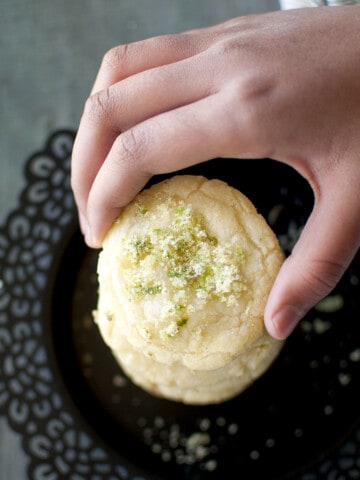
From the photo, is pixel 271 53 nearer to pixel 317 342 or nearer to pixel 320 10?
pixel 320 10

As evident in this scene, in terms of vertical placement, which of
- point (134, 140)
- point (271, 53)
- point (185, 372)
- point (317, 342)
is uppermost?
point (271, 53)

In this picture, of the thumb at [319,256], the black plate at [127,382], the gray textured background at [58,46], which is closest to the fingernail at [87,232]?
the black plate at [127,382]

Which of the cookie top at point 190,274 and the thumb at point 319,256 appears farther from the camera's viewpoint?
the cookie top at point 190,274

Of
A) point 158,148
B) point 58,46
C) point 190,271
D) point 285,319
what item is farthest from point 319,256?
point 58,46

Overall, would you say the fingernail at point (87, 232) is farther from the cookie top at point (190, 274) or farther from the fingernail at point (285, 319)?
the fingernail at point (285, 319)

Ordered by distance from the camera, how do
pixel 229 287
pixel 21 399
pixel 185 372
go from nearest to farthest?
pixel 229 287
pixel 185 372
pixel 21 399

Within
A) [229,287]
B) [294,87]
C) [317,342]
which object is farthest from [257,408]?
[294,87]
